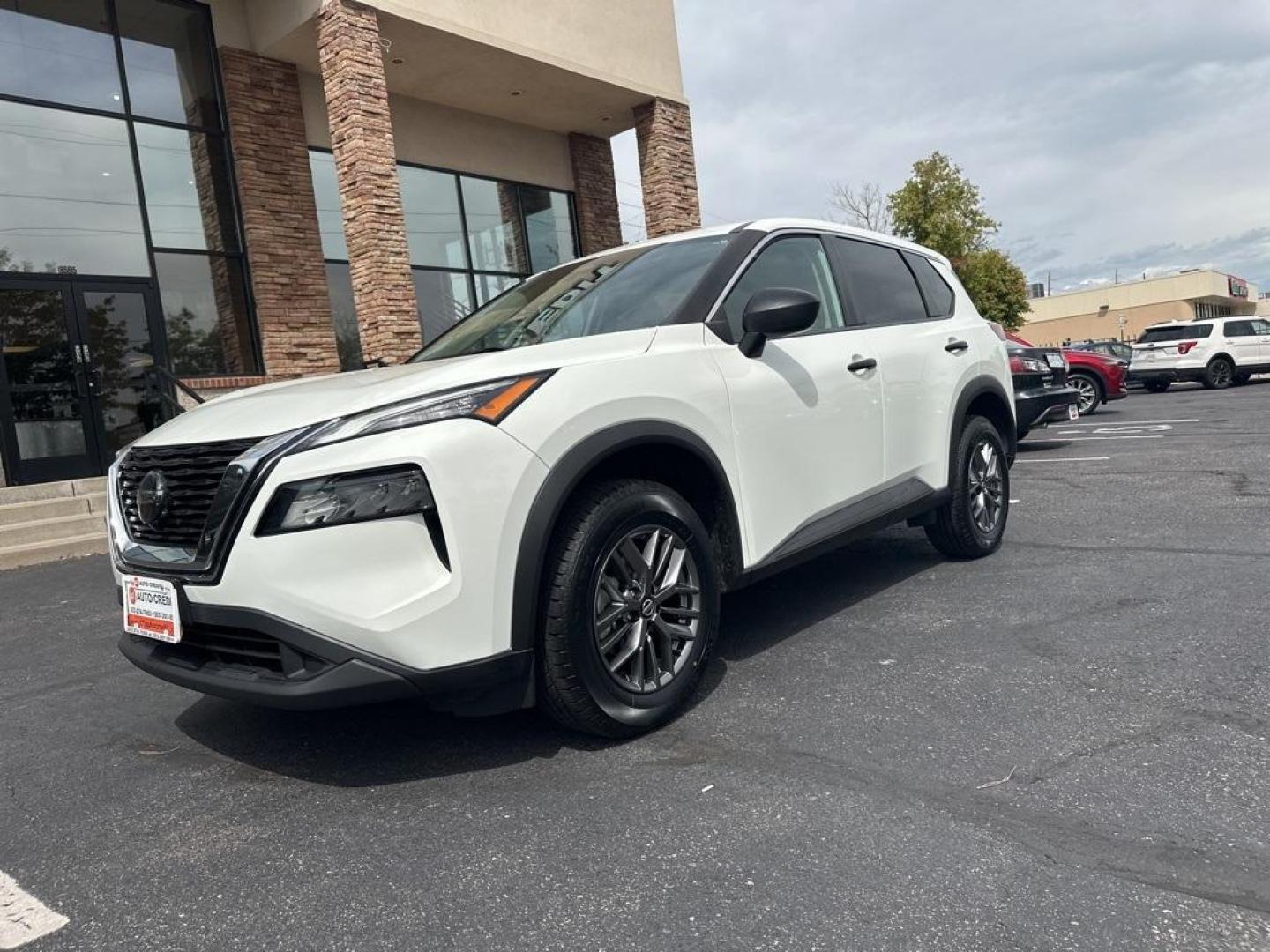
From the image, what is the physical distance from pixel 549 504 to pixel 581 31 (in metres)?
12.7

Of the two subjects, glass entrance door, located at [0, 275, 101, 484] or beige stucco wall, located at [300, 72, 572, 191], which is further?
beige stucco wall, located at [300, 72, 572, 191]

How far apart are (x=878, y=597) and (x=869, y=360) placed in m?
1.19

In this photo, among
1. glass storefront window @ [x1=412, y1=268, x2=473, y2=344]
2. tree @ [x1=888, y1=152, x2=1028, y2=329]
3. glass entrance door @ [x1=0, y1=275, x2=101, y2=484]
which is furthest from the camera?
tree @ [x1=888, y1=152, x2=1028, y2=329]

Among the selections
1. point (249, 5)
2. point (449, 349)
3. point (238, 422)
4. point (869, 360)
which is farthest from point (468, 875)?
point (249, 5)

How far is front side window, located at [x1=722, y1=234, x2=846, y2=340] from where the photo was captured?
347 centimetres

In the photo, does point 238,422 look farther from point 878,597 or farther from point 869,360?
point 878,597

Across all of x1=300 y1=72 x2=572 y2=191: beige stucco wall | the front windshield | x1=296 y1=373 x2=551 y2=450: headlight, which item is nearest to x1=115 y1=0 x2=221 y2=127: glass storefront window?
x1=300 y1=72 x2=572 y2=191: beige stucco wall

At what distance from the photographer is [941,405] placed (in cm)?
449

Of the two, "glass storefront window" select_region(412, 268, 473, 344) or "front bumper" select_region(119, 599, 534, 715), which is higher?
"glass storefront window" select_region(412, 268, 473, 344)

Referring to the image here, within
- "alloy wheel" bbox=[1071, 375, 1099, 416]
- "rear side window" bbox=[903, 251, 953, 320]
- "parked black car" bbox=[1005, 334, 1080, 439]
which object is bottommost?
"alloy wheel" bbox=[1071, 375, 1099, 416]

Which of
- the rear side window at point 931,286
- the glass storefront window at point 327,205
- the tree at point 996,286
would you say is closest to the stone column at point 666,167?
the glass storefront window at point 327,205

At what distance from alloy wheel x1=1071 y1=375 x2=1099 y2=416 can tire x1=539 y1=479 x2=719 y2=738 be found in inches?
540

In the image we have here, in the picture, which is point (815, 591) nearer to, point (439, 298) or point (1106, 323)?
point (439, 298)

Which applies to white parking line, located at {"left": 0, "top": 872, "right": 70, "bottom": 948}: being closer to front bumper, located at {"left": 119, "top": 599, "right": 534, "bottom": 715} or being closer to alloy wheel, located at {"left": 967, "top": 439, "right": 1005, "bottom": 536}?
front bumper, located at {"left": 119, "top": 599, "right": 534, "bottom": 715}
